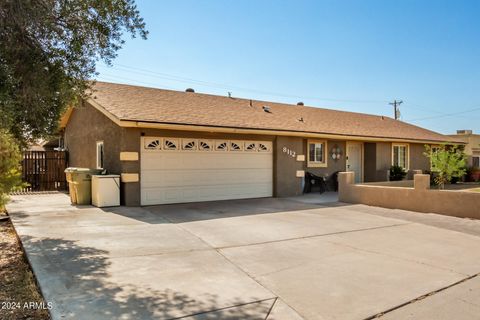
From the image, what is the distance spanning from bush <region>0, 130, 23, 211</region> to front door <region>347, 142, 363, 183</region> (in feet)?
46.5

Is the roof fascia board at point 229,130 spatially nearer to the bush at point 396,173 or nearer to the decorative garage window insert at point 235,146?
the decorative garage window insert at point 235,146

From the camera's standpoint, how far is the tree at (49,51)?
17.0ft

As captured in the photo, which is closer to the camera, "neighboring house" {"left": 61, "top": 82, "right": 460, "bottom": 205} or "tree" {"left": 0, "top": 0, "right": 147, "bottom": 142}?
"tree" {"left": 0, "top": 0, "right": 147, "bottom": 142}

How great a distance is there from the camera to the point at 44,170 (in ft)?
52.4

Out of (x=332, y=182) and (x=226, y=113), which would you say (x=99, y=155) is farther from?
(x=332, y=182)

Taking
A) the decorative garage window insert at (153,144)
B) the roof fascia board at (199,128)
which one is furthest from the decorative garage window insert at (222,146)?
the decorative garage window insert at (153,144)

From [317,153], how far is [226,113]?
491 centimetres

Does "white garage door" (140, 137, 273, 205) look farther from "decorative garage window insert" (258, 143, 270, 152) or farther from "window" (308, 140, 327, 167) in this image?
"window" (308, 140, 327, 167)

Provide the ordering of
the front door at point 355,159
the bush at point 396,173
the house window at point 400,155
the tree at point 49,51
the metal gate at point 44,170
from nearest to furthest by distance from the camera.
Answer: the tree at point 49,51 < the metal gate at point 44,170 < the front door at point 355,159 < the bush at point 396,173 < the house window at point 400,155

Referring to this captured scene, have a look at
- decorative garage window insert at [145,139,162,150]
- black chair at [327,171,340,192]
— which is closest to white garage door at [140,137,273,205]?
decorative garage window insert at [145,139,162,150]

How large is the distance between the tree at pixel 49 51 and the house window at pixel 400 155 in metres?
15.9

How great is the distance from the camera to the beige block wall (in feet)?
31.9

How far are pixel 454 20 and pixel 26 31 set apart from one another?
13.1 meters

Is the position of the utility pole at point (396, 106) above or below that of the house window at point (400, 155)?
above
